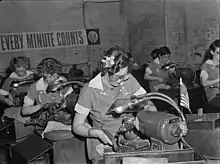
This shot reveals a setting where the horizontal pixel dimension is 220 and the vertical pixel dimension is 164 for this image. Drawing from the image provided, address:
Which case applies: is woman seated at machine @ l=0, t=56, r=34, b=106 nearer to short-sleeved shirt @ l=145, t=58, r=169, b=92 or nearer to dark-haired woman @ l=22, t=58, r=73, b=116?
dark-haired woman @ l=22, t=58, r=73, b=116

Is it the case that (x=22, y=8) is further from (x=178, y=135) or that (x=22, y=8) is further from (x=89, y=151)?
(x=178, y=135)

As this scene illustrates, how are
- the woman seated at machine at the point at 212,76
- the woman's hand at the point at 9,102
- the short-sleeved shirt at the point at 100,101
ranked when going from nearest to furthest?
the woman seated at machine at the point at 212,76
the short-sleeved shirt at the point at 100,101
the woman's hand at the point at 9,102

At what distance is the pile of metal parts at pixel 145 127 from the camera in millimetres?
950

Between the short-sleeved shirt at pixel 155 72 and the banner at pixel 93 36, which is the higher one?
the banner at pixel 93 36

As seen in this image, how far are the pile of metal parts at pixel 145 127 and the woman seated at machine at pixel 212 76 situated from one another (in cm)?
18

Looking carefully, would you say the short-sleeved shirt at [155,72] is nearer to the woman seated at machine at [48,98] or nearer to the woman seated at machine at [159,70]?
the woman seated at machine at [159,70]

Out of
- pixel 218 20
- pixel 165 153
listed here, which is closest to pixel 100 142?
pixel 165 153

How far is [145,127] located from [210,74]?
30 cm

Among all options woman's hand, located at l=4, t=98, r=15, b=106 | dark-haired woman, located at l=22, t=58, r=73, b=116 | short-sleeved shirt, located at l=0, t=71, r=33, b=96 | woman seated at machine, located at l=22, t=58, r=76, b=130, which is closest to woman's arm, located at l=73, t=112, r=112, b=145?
woman seated at machine, located at l=22, t=58, r=76, b=130

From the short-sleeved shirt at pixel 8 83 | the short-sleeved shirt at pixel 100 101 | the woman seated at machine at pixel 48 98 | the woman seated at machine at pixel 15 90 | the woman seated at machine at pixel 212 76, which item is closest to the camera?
the woman seated at machine at pixel 212 76

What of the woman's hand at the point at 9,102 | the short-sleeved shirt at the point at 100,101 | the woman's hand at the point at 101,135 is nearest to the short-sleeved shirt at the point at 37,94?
the woman's hand at the point at 9,102

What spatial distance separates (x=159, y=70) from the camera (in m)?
1.75

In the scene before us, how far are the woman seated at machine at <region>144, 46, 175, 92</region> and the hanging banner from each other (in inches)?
36.1

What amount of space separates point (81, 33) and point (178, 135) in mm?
1771
